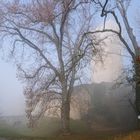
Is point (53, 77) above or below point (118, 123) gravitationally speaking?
above

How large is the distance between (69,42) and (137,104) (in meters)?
10.8

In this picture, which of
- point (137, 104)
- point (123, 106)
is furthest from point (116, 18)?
point (123, 106)

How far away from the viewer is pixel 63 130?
39188 millimetres

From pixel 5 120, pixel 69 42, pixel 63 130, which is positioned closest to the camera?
pixel 63 130

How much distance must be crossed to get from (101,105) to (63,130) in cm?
1479

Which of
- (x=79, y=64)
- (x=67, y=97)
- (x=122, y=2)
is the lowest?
(x=67, y=97)

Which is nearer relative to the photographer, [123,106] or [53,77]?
[53,77]

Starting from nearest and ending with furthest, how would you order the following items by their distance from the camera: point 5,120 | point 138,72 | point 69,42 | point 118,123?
point 138,72, point 69,42, point 118,123, point 5,120

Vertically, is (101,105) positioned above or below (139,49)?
below

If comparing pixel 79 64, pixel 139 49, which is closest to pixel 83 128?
pixel 79 64

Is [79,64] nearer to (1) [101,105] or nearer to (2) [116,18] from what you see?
(2) [116,18]

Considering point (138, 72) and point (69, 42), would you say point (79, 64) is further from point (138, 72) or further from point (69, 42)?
point (138, 72)

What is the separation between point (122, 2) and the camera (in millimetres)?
40375

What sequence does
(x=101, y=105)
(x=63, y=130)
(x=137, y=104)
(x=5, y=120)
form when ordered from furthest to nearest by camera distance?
1. (x=5, y=120)
2. (x=101, y=105)
3. (x=63, y=130)
4. (x=137, y=104)
